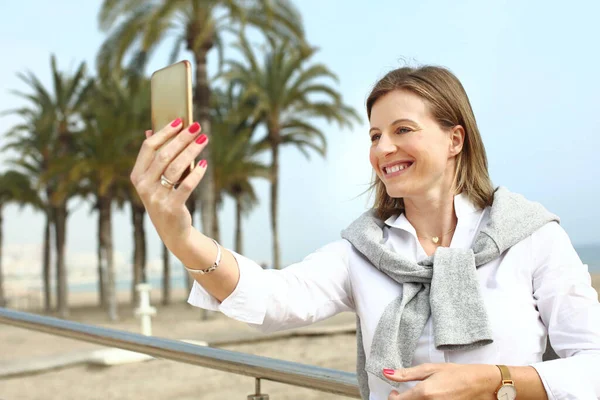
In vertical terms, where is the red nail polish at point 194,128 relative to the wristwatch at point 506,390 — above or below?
above

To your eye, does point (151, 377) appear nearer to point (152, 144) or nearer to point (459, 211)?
point (459, 211)

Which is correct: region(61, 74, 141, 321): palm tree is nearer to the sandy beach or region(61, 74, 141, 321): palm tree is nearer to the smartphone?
the sandy beach

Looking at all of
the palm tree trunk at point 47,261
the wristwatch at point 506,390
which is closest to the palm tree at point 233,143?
the palm tree trunk at point 47,261

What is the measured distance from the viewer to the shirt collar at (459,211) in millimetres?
1676

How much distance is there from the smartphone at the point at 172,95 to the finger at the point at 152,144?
0.02 m

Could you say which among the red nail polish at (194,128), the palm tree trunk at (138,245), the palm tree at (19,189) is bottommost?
the palm tree trunk at (138,245)

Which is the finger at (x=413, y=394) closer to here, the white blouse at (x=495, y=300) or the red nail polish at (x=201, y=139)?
the white blouse at (x=495, y=300)

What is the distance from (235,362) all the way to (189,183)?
71cm

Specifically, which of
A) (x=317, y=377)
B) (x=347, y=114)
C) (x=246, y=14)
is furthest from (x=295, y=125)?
(x=317, y=377)

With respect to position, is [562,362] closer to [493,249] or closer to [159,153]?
[493,249]

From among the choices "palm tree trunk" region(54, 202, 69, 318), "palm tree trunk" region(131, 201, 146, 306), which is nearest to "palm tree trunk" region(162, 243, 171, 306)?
"palm tree trunk" region(131, 201, 146, 306)

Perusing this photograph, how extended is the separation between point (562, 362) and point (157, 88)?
1025 mm

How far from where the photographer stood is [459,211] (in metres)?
1.68

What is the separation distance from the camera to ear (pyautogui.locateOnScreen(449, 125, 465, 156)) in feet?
5.56
